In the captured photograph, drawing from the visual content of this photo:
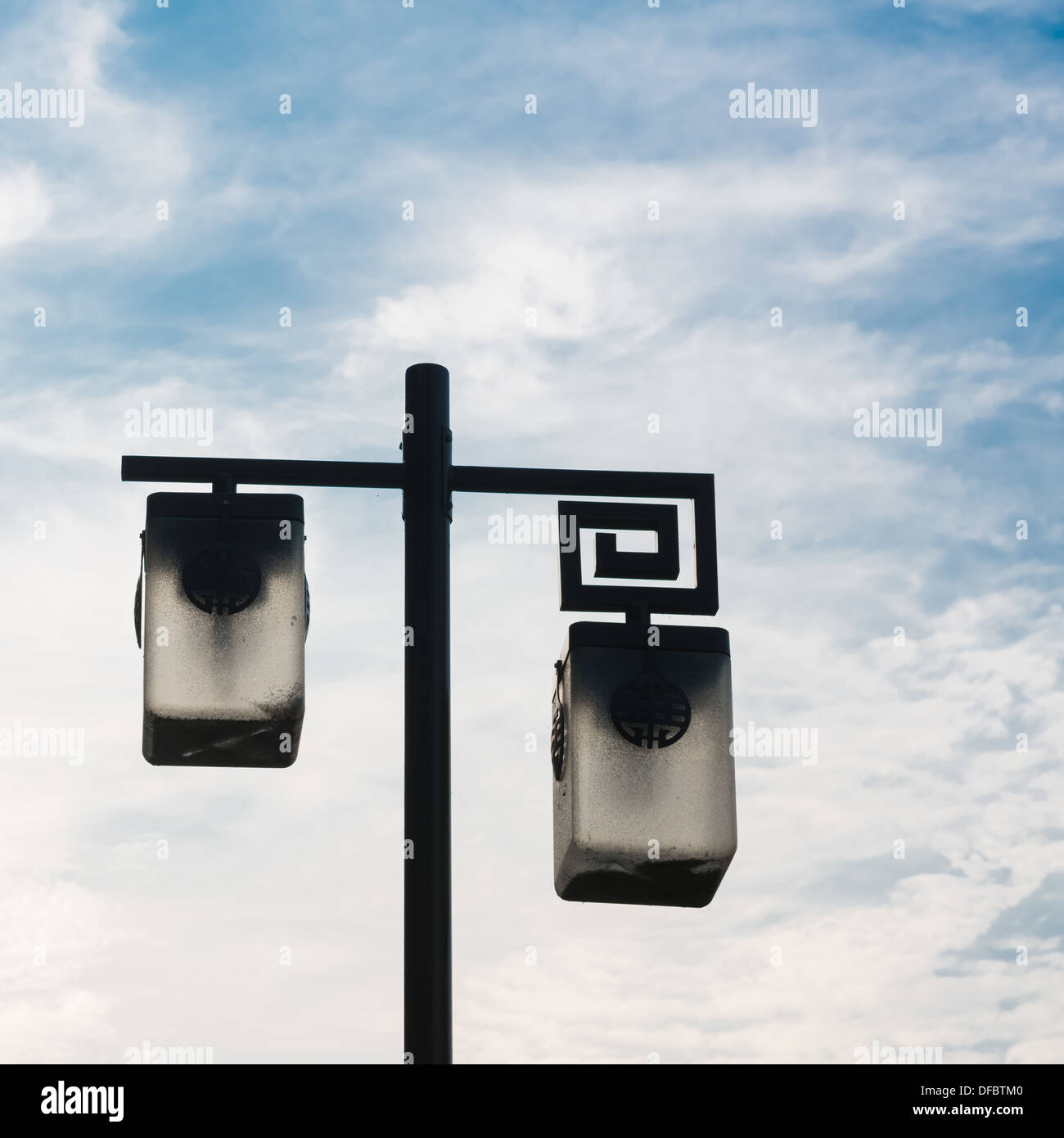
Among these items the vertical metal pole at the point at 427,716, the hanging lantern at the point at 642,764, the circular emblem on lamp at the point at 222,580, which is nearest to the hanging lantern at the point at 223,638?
the circular emblem on lamp at the point at 222,580

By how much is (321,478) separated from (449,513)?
0.36 metres

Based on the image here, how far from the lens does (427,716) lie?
418 centimetres

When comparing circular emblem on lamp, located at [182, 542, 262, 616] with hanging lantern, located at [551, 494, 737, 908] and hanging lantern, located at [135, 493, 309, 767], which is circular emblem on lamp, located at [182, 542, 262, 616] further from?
hanging lantern, located at [551, 494, 737, 908]

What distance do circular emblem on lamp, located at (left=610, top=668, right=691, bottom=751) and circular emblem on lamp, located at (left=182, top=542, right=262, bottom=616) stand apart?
0.95 metres

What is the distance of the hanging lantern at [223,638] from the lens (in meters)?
4.14

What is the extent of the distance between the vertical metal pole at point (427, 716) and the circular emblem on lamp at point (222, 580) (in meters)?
0.40

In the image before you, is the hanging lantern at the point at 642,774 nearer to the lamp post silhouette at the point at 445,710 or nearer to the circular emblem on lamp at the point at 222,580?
the lamp post silhouette at the point at 445,710

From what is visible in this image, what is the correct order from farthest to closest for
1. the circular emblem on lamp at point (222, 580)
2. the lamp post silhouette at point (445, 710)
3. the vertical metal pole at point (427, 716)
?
1. the circular emblem on lamp at point (222, 580)
2. the lamp post silhouette at point (445, 710)
3. the vertical metal pole at point (427, 716)

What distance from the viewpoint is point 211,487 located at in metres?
4.48

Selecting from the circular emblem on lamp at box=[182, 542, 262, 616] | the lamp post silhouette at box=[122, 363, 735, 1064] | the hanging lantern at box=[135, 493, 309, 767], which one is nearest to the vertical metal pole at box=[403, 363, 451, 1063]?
the lamp post silhouette at box=[122, 363, 735, 1064]

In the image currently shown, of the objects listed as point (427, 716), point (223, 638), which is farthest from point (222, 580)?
point (427, 716)
